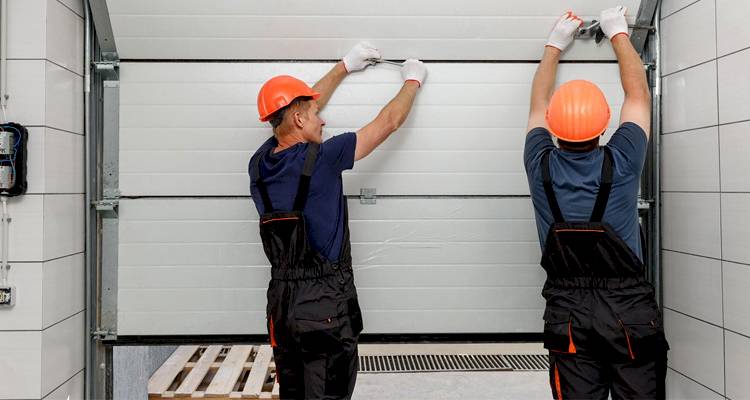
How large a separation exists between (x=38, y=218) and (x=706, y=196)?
9.56 ft

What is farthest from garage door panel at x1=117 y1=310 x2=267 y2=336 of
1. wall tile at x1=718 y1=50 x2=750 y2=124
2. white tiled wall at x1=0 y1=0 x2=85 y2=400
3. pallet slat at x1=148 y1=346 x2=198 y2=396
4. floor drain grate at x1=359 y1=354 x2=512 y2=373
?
floor drain grate at x1=359 y1=354 x2=512 y2=373

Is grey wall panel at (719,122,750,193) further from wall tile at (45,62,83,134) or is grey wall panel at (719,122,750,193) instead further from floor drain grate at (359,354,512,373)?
floor drain grate at (359,354,512,373)

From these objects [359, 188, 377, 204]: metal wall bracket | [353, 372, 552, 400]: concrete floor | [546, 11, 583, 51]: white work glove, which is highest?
[546, 11, 583, 51]: white work glove

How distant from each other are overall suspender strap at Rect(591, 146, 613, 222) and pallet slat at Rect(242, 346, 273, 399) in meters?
2.63

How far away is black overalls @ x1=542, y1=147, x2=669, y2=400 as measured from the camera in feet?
6.50

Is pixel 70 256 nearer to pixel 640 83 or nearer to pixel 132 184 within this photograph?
pixel 132 184


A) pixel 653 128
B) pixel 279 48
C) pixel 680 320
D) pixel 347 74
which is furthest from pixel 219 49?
pixel 680 320

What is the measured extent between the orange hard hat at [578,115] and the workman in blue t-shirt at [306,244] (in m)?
0.76

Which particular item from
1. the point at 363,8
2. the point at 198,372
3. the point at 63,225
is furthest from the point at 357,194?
the point at 198,372

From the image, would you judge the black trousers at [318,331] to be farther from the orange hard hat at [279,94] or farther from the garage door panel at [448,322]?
the orange hard hat at [279,94]

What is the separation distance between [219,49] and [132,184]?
2.69 feet

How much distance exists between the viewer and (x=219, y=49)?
2.62m

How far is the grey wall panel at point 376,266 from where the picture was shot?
2658 millimetres

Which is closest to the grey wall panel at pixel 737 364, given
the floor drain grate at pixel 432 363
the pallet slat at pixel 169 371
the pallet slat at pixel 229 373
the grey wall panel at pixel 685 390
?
the grey wall panel at pixel 685 390
